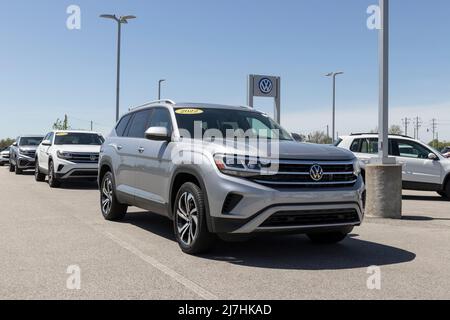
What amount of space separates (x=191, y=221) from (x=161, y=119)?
185 cm

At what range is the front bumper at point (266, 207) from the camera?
5.32 m

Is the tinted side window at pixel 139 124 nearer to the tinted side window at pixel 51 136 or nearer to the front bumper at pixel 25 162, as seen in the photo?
the tinted side window at pixel 51 136

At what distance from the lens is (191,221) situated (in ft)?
19.4

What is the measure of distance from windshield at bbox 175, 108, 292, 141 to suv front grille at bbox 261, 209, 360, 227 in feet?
5.20

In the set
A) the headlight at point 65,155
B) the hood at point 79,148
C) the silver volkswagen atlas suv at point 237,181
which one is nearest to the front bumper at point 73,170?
the headlight at point 65,155

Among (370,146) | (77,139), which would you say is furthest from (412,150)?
(77,139)

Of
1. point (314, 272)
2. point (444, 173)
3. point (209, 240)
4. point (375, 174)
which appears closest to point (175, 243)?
point (209, 240)

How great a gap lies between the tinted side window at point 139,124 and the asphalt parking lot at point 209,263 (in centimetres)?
141

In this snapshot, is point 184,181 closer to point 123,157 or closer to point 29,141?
point 123,157

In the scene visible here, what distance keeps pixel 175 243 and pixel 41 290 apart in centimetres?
239

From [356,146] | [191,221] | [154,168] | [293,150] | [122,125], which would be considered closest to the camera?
[293,150]

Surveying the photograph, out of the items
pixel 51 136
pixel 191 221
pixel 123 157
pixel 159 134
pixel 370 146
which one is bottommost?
pixel 191 221

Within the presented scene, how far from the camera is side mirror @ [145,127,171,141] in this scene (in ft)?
21.0
